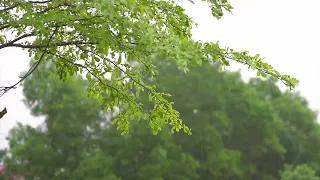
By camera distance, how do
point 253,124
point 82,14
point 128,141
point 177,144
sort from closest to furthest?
point 82,14 → point 128,141 → point 177,144 → point 253,124

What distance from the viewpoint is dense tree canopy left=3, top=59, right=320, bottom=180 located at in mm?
27344

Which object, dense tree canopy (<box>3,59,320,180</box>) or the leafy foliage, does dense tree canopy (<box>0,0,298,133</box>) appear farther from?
the leafy foliage

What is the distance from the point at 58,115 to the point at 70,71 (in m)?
22.3

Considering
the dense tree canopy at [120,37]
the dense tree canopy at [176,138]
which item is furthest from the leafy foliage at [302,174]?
the dense tree canopy at [120,37]

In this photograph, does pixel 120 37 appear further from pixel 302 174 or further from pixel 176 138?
pixel 176 138

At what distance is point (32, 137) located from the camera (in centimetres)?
2786

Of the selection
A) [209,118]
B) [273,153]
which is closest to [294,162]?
[273,153]

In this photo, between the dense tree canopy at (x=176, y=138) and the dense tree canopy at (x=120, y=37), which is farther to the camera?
the dense tree canopy at (x=176, y=138)

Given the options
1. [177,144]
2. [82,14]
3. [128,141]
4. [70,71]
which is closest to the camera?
[82,14]

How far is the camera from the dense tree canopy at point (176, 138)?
89.7 ft

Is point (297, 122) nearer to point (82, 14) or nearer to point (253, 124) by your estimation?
point (253, 124)

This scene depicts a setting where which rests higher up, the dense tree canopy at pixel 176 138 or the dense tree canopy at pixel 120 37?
the dense tree canopy at pixel 176 138

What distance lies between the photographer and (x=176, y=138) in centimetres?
2970

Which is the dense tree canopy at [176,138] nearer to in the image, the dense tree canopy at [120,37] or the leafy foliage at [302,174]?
the leafy foliage at [302,174]
